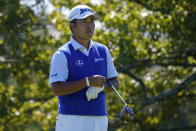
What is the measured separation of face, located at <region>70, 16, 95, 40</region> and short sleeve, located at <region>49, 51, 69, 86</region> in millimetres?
257

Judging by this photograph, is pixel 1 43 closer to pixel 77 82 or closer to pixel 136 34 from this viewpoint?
pixel 136 34

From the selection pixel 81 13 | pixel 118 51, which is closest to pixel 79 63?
pixel 81 13

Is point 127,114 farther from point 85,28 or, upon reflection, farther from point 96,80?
point 85,28

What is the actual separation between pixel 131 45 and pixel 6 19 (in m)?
2.30

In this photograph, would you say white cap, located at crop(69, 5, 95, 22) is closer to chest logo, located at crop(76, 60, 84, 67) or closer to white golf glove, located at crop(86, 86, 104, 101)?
chest logo, located at crop(76, 60, 84, 67)

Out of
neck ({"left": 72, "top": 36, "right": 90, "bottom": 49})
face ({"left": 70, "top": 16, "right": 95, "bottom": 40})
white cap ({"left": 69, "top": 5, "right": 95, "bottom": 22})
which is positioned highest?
white cap ({"left": 69, "top": 5, "right": 95, "bottom": 22})

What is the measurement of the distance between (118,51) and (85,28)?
14.7ft

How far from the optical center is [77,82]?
3.75 meters

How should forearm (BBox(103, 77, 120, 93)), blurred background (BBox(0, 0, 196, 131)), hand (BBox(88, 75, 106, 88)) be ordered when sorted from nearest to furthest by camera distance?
1. hand (BBox(88, 75, 106, 88))
2. forearm (BBox(103, 77, 120, 93))
3. blurred background (BBox(0, 0, 196, 131))

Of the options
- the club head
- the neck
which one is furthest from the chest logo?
the club head

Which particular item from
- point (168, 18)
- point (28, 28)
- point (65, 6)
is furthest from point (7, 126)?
point (168, 18)

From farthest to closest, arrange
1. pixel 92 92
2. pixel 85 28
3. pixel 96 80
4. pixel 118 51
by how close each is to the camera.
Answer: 1. pixel 118 51
2. pixel 85 28
3. pixel 92 92
4. pixel 96 80

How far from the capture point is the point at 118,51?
8492 mm

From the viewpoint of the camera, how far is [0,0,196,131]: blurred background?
8641 millimetres
